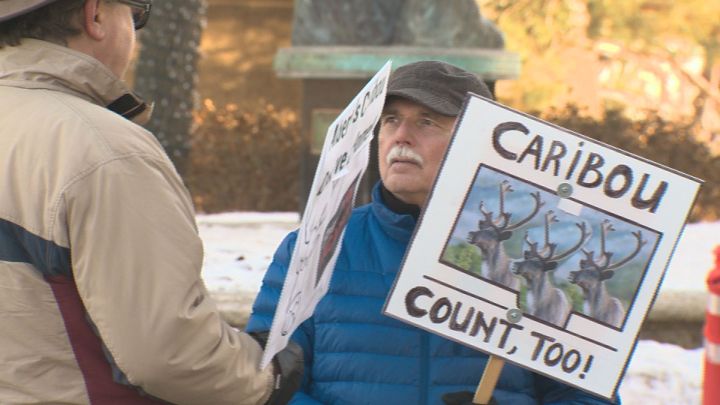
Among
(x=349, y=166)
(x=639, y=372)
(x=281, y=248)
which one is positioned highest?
(x=349, y=166)

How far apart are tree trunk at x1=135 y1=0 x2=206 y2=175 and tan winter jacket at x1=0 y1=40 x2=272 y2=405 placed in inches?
283

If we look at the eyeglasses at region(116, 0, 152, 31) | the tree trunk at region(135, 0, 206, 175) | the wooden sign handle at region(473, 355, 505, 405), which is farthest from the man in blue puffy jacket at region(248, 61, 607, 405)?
the tree trunk at region(135, 0, 206, 175)

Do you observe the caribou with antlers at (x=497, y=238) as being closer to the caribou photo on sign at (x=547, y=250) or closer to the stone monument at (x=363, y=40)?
the caribou photo on sign at (x=547, y=250)

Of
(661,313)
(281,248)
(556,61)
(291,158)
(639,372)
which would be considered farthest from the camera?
(556,61)

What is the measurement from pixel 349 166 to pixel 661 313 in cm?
451

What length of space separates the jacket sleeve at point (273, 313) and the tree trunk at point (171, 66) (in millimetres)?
6509

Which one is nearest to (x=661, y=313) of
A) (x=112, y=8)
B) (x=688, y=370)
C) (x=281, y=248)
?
(x=688, y=370)

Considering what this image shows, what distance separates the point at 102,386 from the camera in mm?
2471

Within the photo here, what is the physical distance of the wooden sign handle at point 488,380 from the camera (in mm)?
2832

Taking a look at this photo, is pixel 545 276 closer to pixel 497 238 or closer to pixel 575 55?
pixel 497 238

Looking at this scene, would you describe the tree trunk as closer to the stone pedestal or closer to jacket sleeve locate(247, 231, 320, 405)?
the stone pedestal

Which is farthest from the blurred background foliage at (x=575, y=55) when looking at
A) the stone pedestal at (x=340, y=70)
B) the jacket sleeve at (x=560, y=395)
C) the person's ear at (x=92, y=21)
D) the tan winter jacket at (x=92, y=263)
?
the tan winter jacket at (x=92, y=263)

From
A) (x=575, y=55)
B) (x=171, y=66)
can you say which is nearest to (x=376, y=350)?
(x=171, y=66)

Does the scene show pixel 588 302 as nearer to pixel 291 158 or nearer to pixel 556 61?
pixel 291 158
